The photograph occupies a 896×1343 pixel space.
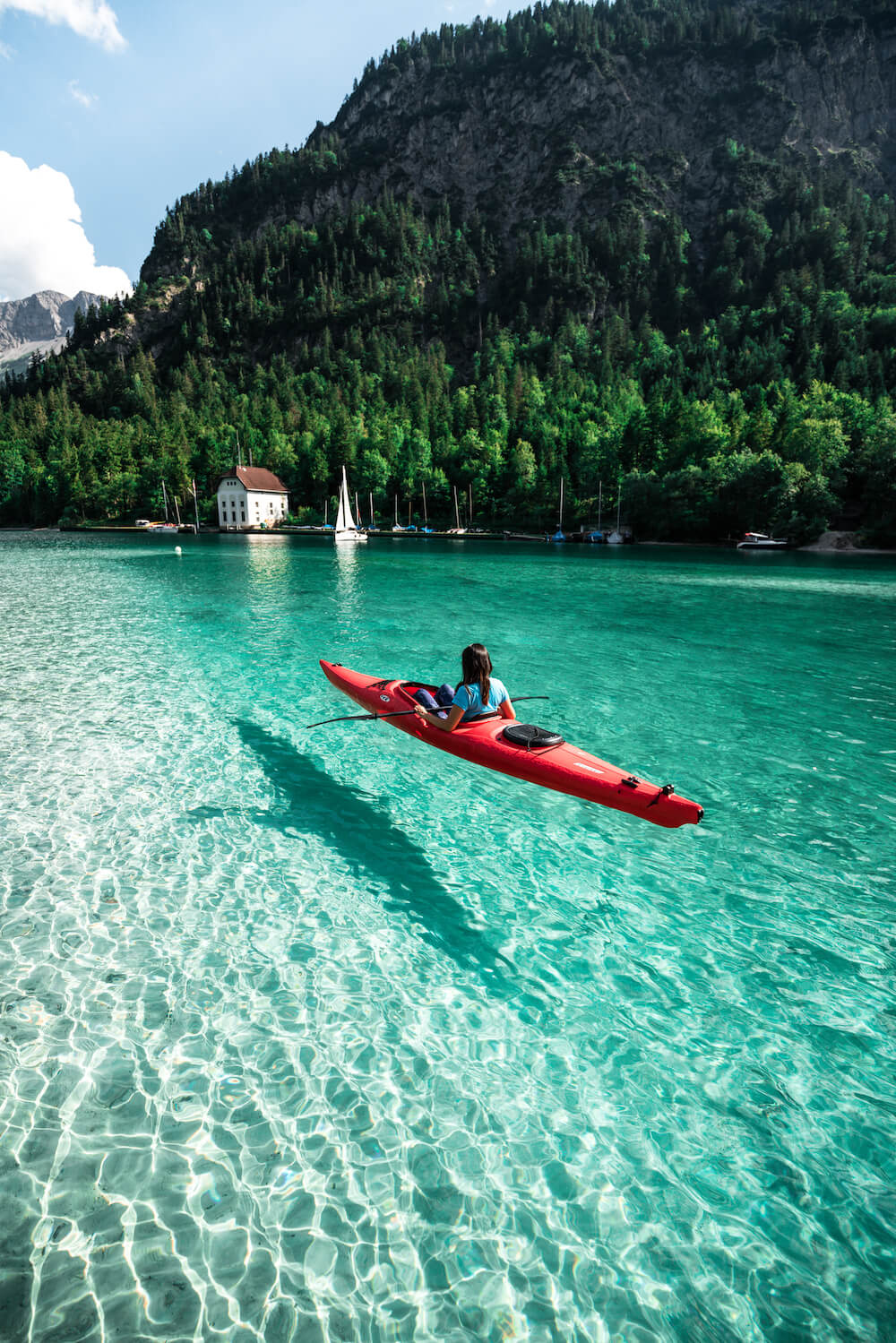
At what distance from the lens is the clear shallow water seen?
4.17 metres

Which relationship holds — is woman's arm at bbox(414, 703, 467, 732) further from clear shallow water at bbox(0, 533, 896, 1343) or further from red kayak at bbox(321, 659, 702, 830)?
clear shallow water at bbox(0, 533, 896, 1343)

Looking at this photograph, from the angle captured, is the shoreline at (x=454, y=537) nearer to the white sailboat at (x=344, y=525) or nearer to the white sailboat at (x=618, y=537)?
the white sailboat at (x=618, y=537)

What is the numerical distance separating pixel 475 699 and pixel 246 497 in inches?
4828

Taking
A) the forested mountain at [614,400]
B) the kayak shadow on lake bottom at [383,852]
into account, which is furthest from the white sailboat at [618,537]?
the kayak shadow on lake bottom at [383,852]

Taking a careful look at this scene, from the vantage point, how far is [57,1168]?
4.79 meters

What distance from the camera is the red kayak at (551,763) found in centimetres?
832

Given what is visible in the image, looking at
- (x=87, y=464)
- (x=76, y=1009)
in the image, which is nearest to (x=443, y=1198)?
(x=76, y=1009)

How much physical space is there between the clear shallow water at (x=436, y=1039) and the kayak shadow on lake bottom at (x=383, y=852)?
0.19ft

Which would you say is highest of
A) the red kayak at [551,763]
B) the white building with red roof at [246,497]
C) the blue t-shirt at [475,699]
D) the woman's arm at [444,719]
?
the white building with red roof at [246,497]

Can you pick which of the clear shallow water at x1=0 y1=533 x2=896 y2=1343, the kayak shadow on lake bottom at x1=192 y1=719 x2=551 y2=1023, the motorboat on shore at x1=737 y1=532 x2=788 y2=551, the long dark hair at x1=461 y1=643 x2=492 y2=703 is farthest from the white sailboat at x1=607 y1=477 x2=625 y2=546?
the long dark hair at x1=461 y1=643 x2=492 y2=703

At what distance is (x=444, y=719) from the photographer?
1108 cm

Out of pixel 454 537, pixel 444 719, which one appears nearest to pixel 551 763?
pixel 444 719

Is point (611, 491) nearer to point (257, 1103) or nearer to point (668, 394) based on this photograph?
point (668, 394)

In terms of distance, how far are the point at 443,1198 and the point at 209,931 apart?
156 inches
